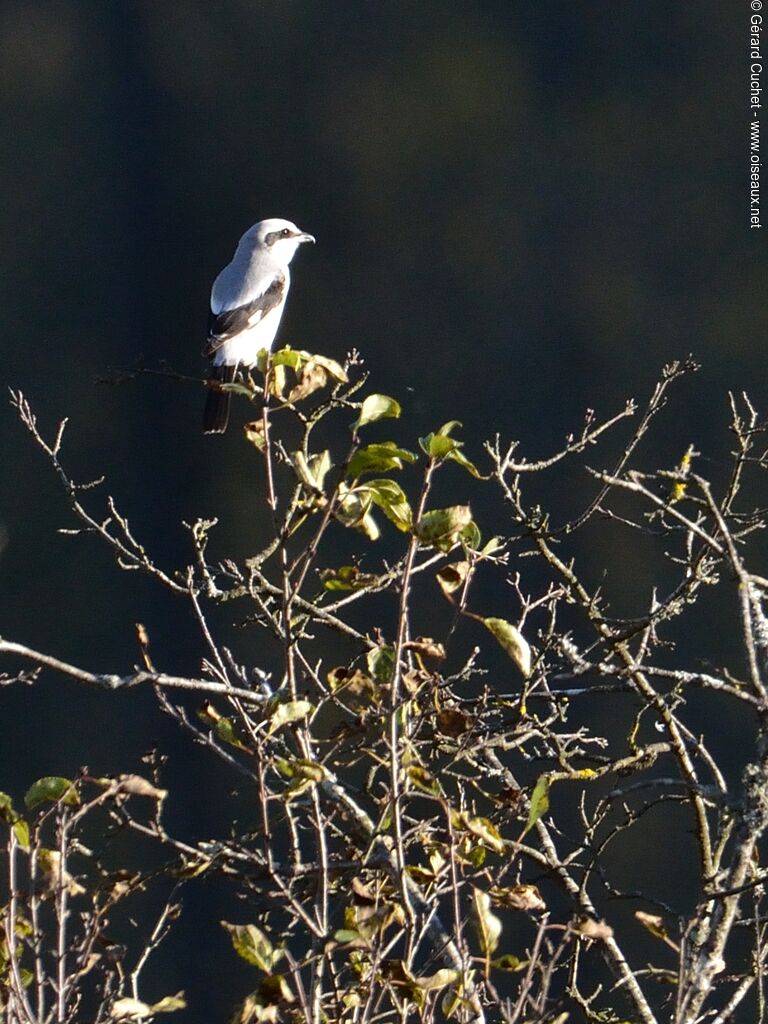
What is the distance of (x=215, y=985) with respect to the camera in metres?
4.74

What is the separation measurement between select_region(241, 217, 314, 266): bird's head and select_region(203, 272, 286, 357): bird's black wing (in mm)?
85

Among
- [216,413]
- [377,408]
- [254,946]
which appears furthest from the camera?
[216,413]

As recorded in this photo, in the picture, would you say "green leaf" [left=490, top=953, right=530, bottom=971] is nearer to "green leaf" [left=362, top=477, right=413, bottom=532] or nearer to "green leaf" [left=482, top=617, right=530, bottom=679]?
"green leaf" [left=482, top=617, right=530, bottom=679]

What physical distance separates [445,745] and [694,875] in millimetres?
2283

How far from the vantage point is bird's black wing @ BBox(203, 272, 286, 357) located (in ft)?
13.1

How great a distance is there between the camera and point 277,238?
14.0 ft

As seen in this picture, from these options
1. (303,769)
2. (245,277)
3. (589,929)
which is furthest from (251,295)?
(589,929)

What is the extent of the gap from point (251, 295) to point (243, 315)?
0.14m

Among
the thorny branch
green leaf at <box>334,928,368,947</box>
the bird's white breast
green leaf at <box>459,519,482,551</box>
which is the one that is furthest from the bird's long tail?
green leaf at <box>334,928,368,947</box>

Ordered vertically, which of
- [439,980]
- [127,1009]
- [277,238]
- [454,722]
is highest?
[277,238]

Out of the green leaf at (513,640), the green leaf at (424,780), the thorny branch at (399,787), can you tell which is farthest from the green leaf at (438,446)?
the green leaf at (424,780)

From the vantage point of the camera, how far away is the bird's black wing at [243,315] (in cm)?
400

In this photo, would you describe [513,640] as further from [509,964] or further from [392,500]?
[509,964]

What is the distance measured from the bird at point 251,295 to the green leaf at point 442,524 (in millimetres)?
2369
